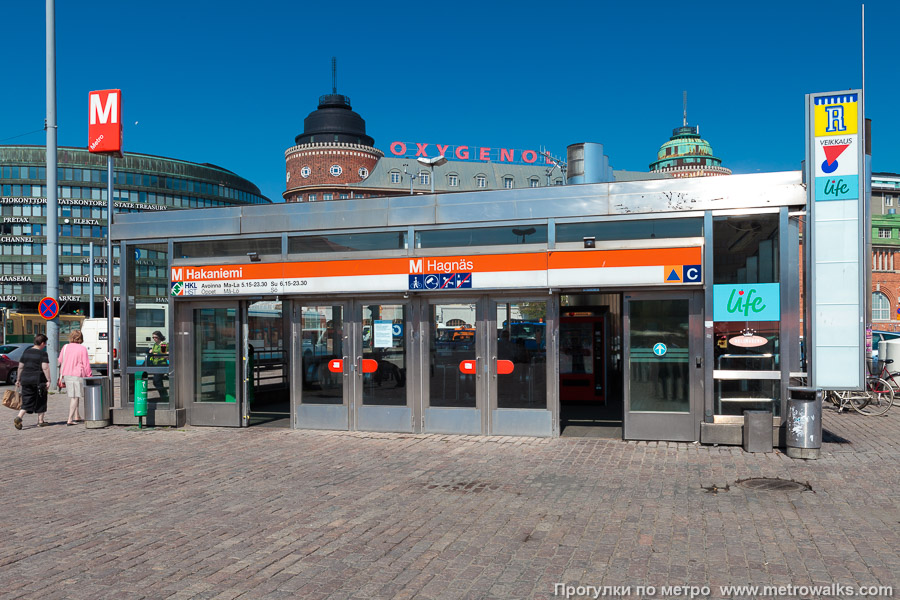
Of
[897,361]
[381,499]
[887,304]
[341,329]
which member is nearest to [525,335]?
[341,329]

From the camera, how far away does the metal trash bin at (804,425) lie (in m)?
9.27

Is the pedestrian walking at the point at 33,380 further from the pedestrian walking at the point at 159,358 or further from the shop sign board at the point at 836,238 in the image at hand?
the shop sign board at the point at 836,238

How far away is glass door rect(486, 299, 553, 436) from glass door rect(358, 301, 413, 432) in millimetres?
1328

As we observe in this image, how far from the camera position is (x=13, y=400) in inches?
518

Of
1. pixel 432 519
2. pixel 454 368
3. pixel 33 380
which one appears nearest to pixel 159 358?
pixel 33 380

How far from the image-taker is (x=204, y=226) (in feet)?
40.9

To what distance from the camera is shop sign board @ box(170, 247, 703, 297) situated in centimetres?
1042

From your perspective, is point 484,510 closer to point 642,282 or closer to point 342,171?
point 642,282

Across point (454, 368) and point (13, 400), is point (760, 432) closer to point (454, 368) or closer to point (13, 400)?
point (454, 368)

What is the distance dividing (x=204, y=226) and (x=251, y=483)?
560 centimetres

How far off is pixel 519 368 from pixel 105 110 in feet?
31.6

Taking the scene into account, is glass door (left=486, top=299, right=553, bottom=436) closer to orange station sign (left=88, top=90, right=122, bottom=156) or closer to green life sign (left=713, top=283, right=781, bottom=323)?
green life sign (left=713, top=283, right=781, bottom=323)

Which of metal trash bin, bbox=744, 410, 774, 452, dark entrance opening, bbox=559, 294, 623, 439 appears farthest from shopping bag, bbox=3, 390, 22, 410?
metal trash bin, bbox=744, 410, 774, 452

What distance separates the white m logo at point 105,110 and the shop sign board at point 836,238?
12.0 meters
